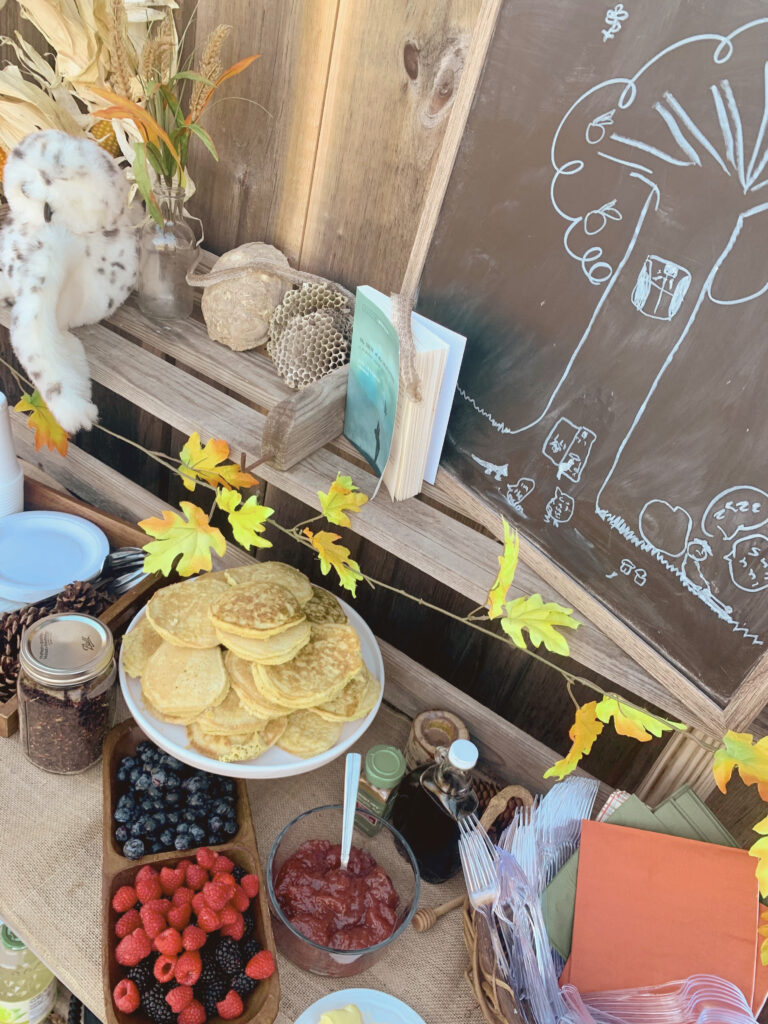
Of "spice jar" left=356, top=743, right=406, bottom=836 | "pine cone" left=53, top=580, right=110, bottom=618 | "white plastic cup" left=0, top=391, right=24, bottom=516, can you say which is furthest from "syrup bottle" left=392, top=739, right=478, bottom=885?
"white plastic cup" left=0, top=391, right=24, bottom=516

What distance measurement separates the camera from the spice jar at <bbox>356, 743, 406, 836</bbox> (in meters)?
1.01

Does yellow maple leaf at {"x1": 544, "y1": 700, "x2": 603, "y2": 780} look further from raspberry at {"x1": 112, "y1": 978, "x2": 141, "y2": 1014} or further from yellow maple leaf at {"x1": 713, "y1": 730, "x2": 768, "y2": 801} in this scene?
raspberry at {"x1": 112, "y1": 978, "x2": 141, "y2": 1014}

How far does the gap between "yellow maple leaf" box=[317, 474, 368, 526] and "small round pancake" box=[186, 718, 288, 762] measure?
334 mm

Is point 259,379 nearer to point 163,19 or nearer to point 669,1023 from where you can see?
point 163,19

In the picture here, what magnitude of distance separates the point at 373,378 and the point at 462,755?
49cm

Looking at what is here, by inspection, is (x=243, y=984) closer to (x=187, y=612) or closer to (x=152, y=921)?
(x=152, y=921)

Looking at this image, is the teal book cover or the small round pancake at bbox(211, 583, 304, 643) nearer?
the teal book cover

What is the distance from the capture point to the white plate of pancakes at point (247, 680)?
0.98m

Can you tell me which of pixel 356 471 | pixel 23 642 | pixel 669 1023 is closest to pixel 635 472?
pixel 356 471

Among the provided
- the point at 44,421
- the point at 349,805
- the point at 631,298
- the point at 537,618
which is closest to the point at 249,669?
the point at 349,805

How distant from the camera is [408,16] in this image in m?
0.89

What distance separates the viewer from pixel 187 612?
107 cm

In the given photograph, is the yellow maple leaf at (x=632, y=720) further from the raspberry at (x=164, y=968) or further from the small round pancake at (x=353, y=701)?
the raspberry at (x=164, y=968)

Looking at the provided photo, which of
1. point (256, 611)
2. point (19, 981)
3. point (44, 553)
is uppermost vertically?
point (256, 611)
